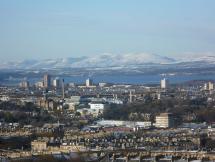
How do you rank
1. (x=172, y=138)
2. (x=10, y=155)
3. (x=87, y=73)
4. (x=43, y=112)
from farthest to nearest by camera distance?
(x=87, y=73)
(x=43, y=112)
(x=172, y=138)
(x=10, y=155)

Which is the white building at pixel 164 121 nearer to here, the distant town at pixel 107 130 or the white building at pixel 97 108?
the distant town at pixel 107 130

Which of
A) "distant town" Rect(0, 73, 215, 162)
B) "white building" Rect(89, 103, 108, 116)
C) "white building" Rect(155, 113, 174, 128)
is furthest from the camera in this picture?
"white building" Rect(89, 103, 108, 116)

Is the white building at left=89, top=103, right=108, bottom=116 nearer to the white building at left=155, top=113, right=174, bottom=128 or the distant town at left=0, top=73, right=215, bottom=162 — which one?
the distant town at left=0, top=73, right=215, bottom=162

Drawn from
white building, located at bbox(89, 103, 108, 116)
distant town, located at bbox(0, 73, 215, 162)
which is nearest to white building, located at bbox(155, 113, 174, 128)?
distant town, located at bbox(0, 73, 215, 162)

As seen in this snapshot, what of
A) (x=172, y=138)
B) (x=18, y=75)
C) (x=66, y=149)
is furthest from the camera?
(x=18, y=75)

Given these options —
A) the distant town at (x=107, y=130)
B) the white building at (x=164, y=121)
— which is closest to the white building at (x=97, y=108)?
the distant town at (x=107, y=130)

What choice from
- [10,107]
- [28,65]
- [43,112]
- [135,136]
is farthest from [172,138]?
[28,65]

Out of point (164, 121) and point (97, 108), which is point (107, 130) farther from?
point (97, 108)

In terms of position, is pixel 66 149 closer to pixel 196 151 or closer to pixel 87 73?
pixel 196 151

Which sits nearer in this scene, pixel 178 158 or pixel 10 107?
pixel 178 158
